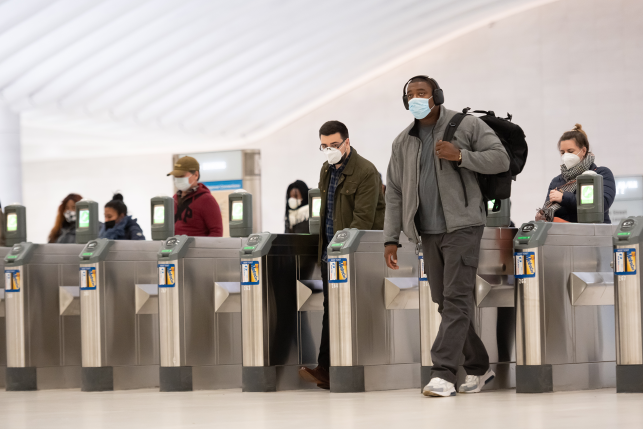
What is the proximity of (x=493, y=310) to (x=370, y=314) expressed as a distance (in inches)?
30.3

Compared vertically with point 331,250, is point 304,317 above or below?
below

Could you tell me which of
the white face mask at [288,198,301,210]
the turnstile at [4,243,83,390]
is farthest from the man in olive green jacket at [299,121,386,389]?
the white face mask at [288,198,301,210]

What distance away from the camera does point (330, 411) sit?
4676mm

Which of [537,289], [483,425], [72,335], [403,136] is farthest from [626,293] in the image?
[72,335]

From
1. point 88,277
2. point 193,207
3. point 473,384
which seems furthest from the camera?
point 193,207

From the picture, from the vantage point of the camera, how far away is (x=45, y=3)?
13.1 m

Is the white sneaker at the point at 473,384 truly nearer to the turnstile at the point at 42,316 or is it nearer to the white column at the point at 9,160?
the turnstile at the point at 42,316

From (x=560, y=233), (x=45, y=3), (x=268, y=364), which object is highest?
(x=45, y=3)

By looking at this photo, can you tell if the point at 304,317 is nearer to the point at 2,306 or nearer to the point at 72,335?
the point at 72,335

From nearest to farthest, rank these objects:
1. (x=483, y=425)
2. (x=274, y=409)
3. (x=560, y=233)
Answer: (x=483, y=425), (x=274, y=409), (x=560, y=233)

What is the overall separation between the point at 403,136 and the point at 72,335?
368 centimetres

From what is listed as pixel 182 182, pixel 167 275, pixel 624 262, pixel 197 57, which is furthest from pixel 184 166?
pixel 197 57

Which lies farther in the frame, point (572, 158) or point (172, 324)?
point (172, 324)

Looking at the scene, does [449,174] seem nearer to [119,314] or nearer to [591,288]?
[591,288]
